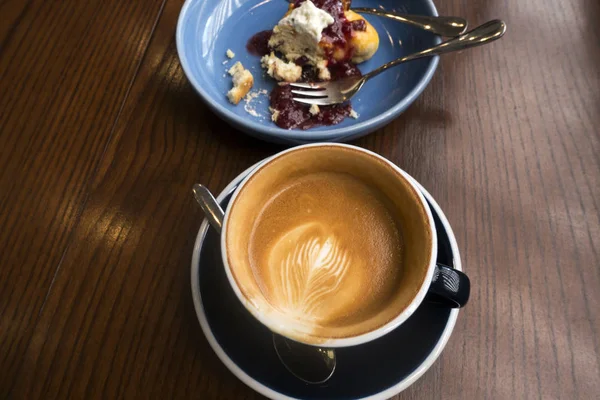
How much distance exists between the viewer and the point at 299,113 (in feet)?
3.56

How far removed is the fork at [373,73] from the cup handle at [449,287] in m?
0.61

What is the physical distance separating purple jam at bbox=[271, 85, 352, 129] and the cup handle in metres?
0.55

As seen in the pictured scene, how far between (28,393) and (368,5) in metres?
1.38

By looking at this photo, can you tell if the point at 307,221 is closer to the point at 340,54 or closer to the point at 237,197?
the point at 237,197

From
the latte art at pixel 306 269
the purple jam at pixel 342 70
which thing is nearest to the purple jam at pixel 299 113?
the purple jam at pixel 342 70

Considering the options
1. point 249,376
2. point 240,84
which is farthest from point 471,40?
point 249,376

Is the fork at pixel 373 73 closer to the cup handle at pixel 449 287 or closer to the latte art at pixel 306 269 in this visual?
the latte art at pixel 306 269

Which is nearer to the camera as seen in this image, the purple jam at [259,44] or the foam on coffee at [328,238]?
the foam on coffee at [328,238]

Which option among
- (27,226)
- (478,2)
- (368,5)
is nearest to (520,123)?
(478,2)

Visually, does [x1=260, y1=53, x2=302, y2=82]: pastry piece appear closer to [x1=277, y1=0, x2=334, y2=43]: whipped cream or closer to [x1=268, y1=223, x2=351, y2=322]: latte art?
[x1=277, y1=0, x2=334, y2=43]: whipped cream

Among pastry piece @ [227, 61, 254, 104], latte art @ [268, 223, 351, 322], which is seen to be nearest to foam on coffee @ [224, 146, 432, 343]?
latte art @ [268, 223, 351, 322]

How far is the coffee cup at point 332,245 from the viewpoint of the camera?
629 mm

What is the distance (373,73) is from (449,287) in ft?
2.30

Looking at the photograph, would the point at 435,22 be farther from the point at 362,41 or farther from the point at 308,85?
the point at 308,85
